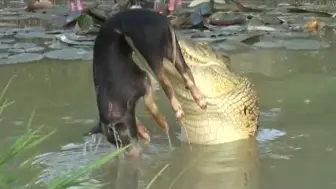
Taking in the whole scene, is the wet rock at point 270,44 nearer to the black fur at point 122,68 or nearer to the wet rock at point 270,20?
the wet rock at point 270,20

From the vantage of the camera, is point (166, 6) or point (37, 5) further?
point (37, 5)

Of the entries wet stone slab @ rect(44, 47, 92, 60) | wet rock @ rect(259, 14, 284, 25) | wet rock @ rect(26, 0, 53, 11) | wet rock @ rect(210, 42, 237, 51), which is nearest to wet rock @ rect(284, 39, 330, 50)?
wet rock @ rect(210, 42, 237, 51)

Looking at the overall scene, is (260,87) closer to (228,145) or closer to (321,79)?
(321,79)

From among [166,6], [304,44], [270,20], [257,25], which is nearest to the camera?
[304,44]

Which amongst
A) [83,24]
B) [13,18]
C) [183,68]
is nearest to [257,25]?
[83,24]

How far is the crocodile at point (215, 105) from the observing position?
3420 mm

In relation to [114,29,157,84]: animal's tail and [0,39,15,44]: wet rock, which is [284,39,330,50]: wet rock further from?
[114,29,157,84]: animal's tail

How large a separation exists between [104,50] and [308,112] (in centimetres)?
146

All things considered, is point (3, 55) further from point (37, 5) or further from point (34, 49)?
point (37, 5)

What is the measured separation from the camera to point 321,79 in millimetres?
4684

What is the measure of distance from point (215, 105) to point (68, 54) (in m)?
2.45

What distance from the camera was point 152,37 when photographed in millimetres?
2600

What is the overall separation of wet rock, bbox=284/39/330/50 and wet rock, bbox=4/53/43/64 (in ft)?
5.97

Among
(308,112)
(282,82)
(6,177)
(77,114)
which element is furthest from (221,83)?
(6,177)
